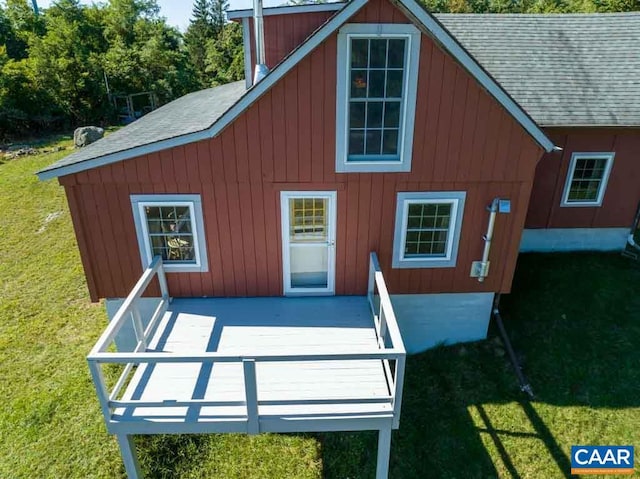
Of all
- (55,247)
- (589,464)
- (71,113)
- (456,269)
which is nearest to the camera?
(589,464)

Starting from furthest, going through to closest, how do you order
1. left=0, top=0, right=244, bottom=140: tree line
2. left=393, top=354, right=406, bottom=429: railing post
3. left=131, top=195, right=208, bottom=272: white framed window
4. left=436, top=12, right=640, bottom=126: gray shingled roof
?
left=0, top=0, right=244, bottom=140: tree line, left=436, top=12, right=640, bottom=126: gray shingled roof, left=131, top=195, right=208, bottom=272: white framed window, left=393, top=354, right=406, bottom=429: railing post

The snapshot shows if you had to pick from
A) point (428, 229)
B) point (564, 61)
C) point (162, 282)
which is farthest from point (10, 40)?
point (428, 229)

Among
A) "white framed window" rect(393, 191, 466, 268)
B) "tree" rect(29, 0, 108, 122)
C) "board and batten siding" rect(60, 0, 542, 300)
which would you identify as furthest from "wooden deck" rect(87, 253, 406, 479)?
"tree" rect(29, 0, 108, 122)

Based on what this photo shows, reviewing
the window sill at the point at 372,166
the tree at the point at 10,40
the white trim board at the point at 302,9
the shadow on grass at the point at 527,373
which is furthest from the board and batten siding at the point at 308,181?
the tree at the point at 10,40

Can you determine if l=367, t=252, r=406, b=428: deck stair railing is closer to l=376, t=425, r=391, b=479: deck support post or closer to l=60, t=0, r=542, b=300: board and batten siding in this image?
l=376, t=425, r=391, b=479: deck support post

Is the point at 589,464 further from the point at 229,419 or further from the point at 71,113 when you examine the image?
the point at 71,113

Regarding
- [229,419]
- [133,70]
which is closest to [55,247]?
[229,419]

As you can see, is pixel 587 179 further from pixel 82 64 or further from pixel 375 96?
pixel 82 64
